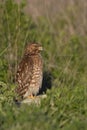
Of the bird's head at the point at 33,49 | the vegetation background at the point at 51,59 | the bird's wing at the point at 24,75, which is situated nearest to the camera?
the vegetation background at the point at 51,59

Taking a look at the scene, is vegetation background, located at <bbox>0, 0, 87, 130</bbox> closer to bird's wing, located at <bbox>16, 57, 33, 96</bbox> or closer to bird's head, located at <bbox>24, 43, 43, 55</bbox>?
bird's wing, located at <bbox>16, 57, 33, 96</bbox>

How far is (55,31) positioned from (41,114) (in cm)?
703

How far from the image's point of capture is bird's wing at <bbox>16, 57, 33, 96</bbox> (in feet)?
32.2

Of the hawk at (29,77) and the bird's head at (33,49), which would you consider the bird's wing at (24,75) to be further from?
the bird's head at (33,49)

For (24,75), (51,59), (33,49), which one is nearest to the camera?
(24,75)

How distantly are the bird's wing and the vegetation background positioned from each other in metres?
0.18

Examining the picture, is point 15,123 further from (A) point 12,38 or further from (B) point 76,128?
(A) point 12,38

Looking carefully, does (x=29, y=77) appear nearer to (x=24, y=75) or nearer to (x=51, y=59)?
(x=24, y=75)

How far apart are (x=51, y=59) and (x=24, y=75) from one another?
6.82 ft

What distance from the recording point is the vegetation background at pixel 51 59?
7348 mm

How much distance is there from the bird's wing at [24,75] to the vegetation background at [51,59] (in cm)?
18

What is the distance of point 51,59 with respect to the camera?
468 inches

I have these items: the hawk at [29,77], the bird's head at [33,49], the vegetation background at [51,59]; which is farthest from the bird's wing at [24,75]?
the bird's head at [33,49]

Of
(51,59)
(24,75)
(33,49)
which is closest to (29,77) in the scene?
(24,75)
